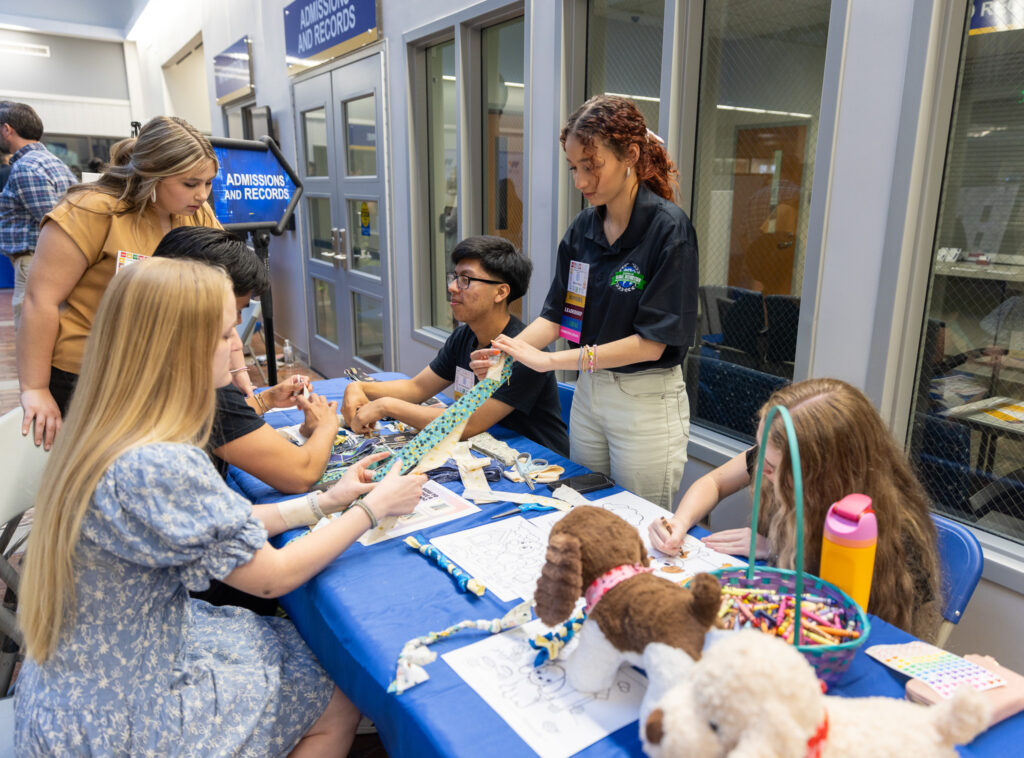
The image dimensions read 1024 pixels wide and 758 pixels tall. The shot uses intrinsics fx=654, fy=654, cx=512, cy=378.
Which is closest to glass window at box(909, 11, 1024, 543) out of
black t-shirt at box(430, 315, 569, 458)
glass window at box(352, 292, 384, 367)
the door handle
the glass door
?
black t-shirt at box(430, 315, 569, 458)

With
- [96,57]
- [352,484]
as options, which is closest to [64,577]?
[352,484]

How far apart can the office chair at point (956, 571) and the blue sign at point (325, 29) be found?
4188 mm

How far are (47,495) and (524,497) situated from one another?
98 centimetres

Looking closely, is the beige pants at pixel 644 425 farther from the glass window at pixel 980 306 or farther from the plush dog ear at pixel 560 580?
the plush dog ear at pixel 560 580

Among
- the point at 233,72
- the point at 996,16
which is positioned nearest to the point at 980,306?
the point at 996,16

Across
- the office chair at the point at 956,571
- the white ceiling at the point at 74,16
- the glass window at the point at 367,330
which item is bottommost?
the glass window at the point at 367,330

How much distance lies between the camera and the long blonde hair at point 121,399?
102 cm

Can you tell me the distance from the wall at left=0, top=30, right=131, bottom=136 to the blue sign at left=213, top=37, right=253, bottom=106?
18.7ft

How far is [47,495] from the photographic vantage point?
1045 mm

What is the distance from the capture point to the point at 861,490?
1207 millimetres

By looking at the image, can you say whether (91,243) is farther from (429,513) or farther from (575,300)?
(575,300)

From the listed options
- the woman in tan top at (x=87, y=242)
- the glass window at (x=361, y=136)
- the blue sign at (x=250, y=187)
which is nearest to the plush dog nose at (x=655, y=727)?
the woman in tan top at (x=87, y=242)

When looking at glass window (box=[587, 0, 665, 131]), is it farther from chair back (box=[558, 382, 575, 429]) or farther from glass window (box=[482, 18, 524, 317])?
chair back (box=[558, 382, 575, 429])

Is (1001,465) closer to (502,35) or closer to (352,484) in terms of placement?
(352,484)
